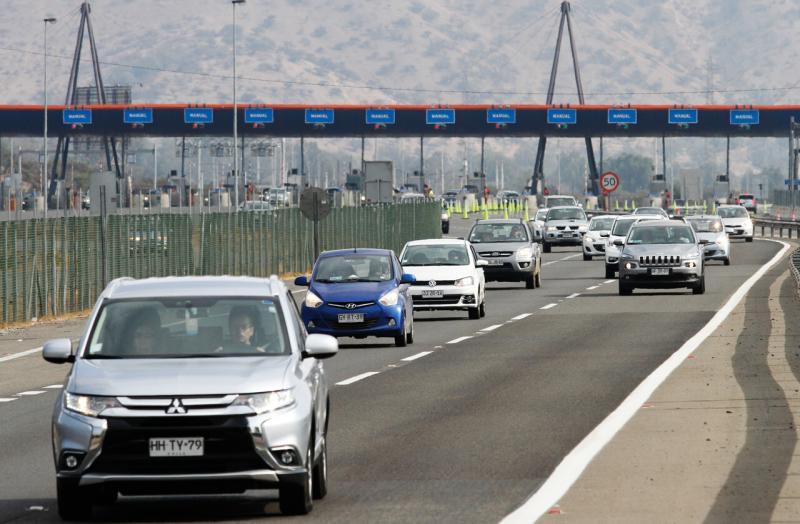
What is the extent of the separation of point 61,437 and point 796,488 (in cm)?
448

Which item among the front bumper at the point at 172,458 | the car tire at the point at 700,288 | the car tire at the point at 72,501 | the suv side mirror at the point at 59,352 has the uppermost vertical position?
the suv side mirror at the point at 59,352

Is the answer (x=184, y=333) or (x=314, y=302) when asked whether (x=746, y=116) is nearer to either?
(x=314, y=302)

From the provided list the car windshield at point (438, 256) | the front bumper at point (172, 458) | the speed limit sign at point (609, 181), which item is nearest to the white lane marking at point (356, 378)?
the front bumper at point (172, 458)

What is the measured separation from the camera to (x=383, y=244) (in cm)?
7025

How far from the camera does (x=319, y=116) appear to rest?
12656 centimetres

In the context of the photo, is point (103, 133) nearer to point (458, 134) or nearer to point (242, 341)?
point (458, 134)

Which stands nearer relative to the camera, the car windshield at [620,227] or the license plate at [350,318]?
the license plate at [350,318]

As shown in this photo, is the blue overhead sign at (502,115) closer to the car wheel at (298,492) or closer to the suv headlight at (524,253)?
the suv headlight at (524,253)

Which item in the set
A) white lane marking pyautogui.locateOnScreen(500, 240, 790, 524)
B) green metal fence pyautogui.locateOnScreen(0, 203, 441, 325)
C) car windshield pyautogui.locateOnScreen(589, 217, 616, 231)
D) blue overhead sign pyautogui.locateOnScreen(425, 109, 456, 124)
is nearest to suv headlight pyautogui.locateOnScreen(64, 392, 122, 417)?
white lane marking pyautogui.locateOnScreen(500, 240, 790, 524)

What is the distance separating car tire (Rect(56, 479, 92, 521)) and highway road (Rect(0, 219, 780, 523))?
19 cm

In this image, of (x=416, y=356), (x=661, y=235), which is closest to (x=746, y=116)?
(x=661, y=235)

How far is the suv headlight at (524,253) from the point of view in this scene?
43.4m

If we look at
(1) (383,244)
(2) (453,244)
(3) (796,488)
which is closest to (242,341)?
(3) (796,488)

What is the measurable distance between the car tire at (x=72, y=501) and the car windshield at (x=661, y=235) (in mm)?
30484
